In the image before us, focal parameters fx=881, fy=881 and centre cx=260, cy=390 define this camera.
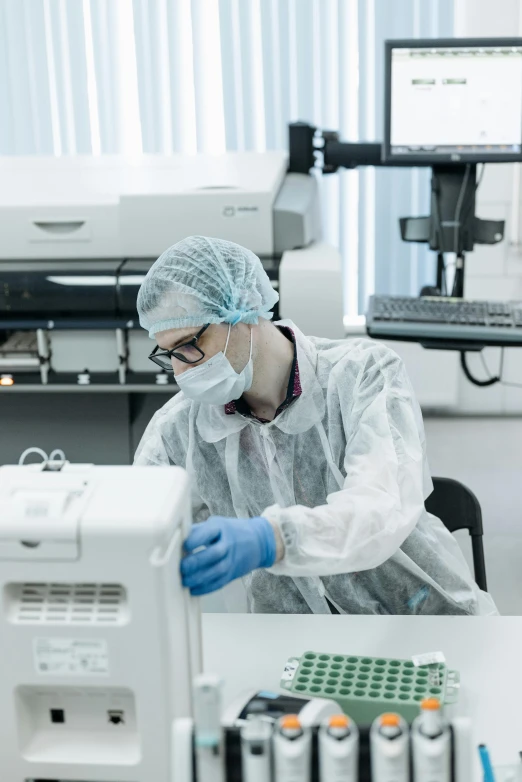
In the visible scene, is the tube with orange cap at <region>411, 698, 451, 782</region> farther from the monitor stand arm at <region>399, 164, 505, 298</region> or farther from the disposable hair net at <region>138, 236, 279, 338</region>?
the monitor stand arm at <region>399, 164, 505, 298</region>

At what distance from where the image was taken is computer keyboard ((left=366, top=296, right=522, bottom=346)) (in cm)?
205

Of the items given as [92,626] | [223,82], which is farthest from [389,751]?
[223,82]

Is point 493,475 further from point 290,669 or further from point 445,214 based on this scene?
point 290,669

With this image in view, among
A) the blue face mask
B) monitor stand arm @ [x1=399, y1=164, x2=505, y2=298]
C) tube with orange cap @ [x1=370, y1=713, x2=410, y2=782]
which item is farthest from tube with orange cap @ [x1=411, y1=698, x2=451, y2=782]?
monitor stand arm @ [x1=399, y1=164, x2=505, y2=298]

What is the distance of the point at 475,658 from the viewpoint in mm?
1099

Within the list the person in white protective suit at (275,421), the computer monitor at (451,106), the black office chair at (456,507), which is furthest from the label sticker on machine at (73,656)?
the computer monitor at (451,106)

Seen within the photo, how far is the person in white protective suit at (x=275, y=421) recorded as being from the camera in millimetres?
1263

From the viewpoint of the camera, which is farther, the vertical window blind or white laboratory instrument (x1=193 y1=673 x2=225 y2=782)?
the vertical window blind

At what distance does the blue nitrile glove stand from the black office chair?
2.02 feet

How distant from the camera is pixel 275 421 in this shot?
53.3 inches

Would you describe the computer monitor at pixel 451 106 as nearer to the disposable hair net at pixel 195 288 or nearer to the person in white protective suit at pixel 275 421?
the person in white protective suit at pixel 275 421

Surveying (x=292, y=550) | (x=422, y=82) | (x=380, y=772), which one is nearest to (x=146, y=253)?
(x=422, y=82)

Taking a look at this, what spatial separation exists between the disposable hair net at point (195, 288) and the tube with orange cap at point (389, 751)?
0.73 m

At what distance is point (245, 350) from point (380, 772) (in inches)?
30.8
